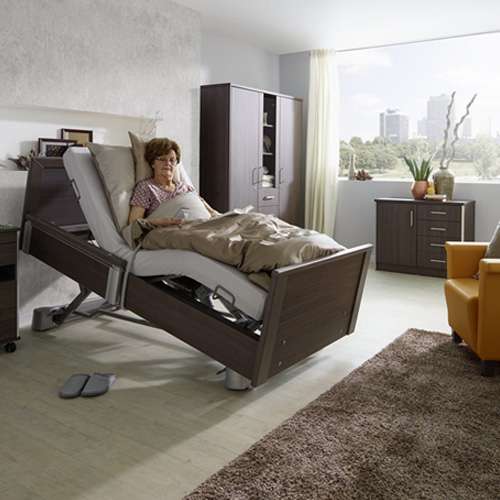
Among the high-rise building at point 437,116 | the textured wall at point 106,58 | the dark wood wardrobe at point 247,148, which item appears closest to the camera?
the textured wall at point 106,58

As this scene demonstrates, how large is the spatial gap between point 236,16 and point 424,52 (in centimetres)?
204

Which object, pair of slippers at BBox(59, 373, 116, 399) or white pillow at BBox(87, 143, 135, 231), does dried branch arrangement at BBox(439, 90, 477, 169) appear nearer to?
white pillow at BBox(87, 143, 135, 231)

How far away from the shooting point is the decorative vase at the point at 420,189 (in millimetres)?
5504

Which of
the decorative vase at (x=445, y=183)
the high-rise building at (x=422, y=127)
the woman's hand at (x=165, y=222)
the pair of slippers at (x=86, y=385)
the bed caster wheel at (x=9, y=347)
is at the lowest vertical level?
the pair of slippers at (x=86, y=385)

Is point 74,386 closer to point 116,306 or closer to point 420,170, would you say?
point 116,306

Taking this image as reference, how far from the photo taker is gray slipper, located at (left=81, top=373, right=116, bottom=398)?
103 inches

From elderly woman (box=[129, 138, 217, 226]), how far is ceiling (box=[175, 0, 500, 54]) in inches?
70.1

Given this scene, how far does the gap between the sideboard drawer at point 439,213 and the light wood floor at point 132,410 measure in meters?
1.70

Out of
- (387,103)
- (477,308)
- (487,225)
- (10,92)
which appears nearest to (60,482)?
(477,308)

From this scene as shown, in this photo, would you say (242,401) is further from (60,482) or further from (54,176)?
(54,176)

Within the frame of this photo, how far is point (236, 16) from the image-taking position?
16.4 ft

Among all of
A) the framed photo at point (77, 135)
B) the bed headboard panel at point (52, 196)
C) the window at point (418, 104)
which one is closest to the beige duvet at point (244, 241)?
the bed headboard panel at point (52, 196)

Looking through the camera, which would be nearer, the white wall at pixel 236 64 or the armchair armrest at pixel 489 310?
the armchair armrest at pixel 489 310

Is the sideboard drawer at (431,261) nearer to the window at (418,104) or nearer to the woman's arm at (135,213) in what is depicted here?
the window at (418,104)
